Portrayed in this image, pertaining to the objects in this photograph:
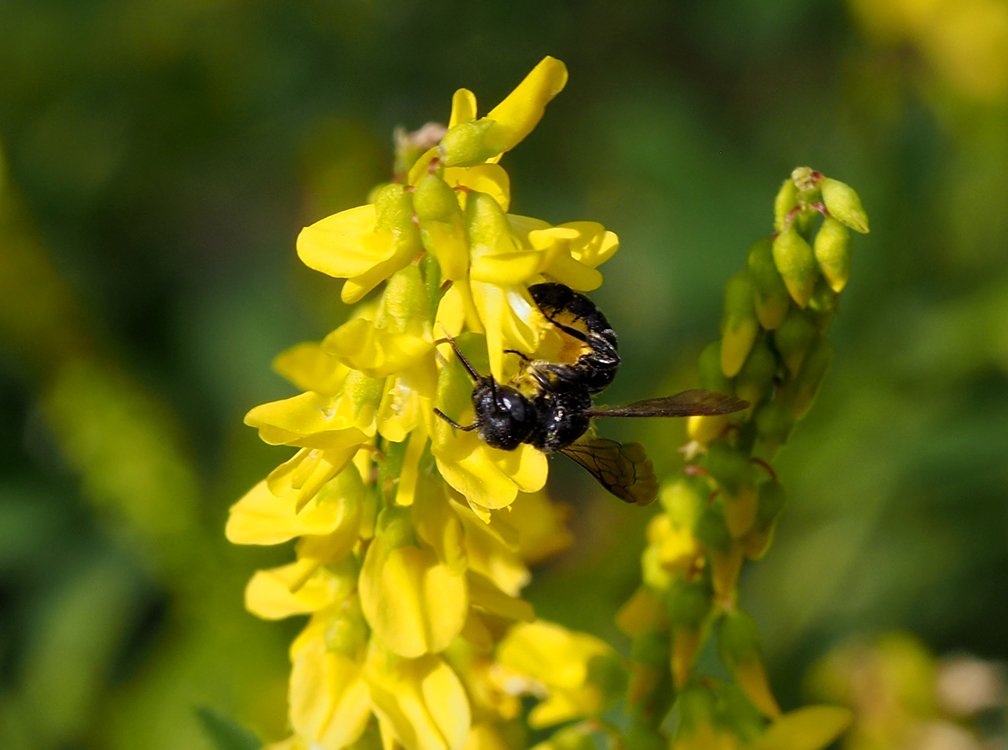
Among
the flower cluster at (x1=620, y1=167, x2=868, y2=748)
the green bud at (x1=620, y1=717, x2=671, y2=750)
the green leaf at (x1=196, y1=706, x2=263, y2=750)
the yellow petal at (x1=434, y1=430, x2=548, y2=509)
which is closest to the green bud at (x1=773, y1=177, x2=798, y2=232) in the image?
the flower cluster at (x1=620, y1=167, x2=868, y2=748)

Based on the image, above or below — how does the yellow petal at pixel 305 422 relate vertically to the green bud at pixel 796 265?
below

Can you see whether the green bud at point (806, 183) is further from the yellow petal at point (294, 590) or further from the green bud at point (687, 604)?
the yellow petal at point (294, 590)

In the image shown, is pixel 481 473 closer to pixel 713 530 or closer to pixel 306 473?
pixel 306 473

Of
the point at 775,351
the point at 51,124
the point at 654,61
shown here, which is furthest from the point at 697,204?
the point at 775,351

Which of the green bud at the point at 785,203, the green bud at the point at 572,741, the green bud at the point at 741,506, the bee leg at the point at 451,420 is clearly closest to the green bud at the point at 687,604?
the green bud at the point at 741,506

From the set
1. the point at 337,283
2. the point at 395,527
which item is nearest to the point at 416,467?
the point at 395,527

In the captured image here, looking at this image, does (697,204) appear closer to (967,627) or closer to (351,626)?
(967,627)
